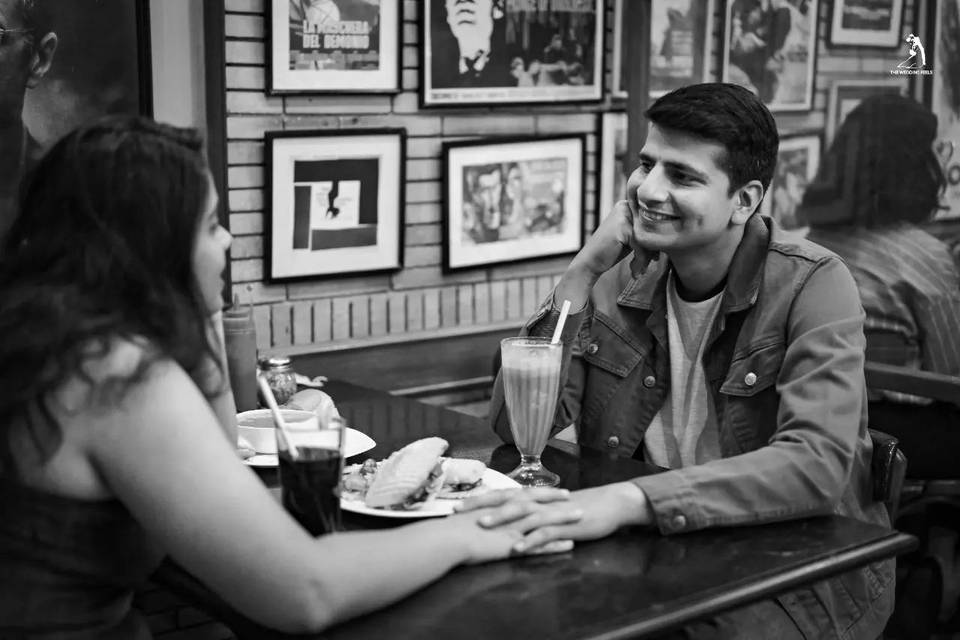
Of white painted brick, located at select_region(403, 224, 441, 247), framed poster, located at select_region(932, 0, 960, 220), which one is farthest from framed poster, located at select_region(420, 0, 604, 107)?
framed poster, located at select_region(932, 0, 960, 220)

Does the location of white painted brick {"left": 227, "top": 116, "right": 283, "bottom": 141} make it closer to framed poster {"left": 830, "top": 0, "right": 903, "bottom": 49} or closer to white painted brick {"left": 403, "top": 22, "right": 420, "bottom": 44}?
white painted brick {"left": 403, "top": 22, "right": 420, "bottom": 44}

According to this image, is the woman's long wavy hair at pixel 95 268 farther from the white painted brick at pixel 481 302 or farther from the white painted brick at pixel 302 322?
the white painted brick at pixel 481 302

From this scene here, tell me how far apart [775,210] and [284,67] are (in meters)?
1.74

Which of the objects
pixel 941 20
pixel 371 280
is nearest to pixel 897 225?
pixel 941 20

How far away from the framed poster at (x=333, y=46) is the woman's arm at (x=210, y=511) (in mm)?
1938

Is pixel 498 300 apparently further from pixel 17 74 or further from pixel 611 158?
pixel 17 74

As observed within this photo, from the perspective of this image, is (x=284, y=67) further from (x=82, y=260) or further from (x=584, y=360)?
(x=82, y=260)

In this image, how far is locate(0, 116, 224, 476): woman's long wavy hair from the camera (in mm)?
1359

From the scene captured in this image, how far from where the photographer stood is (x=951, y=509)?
3439 mm

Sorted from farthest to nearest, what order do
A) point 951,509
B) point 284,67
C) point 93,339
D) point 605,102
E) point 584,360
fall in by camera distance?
1. point 605,102
2. point 951,509
3. point 284,67
4. point 584,360
5. point 93,339

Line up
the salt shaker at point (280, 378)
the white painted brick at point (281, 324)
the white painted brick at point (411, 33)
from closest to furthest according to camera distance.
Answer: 1. the salt shaker at point (280, 378)
2. the white painted brick at point (281, 324)
3. the white painted brick at point (411, 33)

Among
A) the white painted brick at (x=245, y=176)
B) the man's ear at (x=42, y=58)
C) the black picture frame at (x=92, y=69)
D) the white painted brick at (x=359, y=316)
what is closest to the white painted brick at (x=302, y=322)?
the white painted brick at (x=359, y=316)

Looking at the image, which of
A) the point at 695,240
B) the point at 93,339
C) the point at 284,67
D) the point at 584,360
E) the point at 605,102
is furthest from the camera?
the point at 605,102

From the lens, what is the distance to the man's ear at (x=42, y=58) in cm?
279
